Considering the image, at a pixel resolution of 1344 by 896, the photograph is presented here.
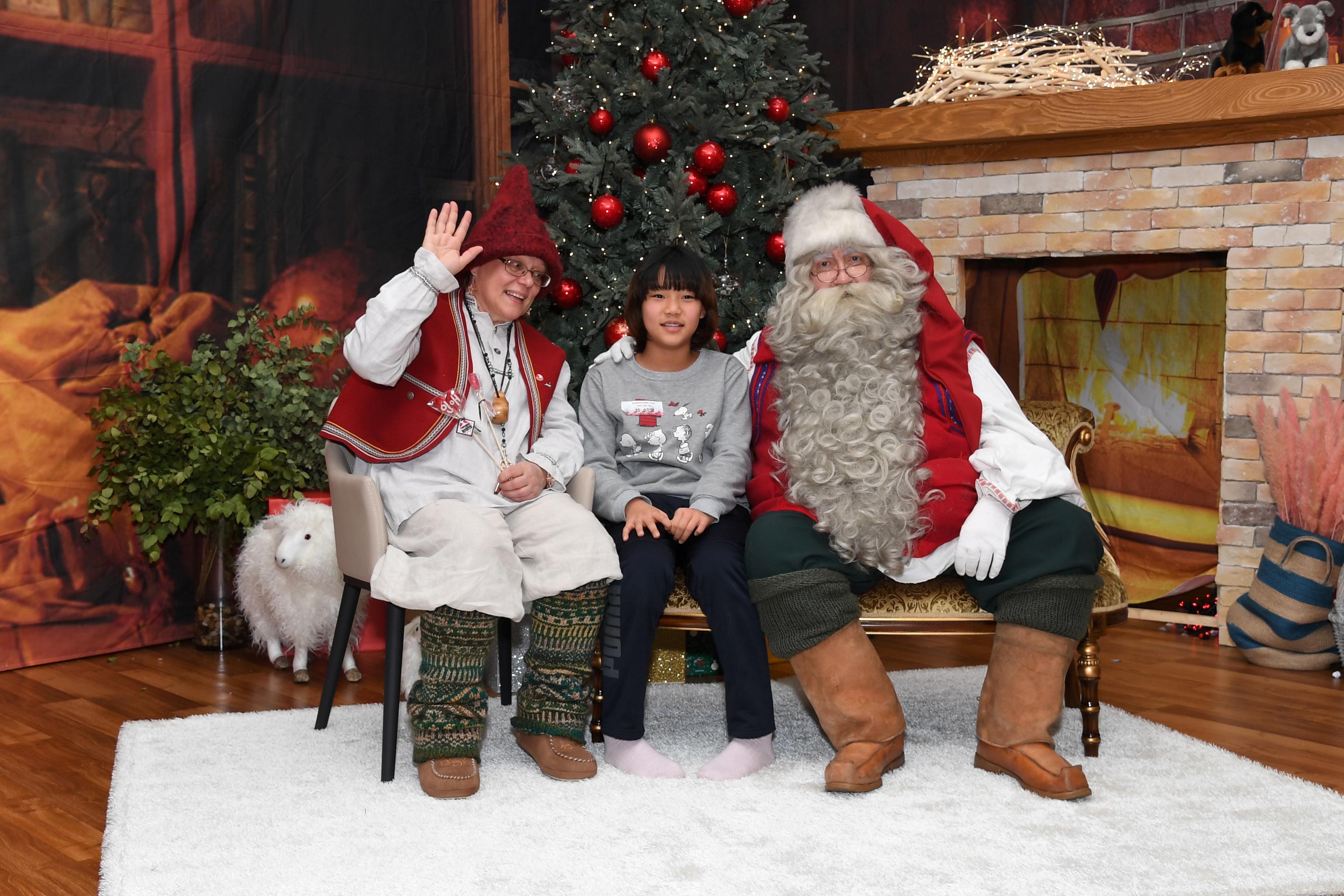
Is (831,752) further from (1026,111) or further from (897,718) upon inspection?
(1026,111)

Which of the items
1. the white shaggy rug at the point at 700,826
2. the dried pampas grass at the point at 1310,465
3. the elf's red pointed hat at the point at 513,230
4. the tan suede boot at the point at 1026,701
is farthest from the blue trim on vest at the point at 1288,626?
the elf's red pointed hat at the point at 513,230

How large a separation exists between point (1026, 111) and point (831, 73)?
4.04 ft

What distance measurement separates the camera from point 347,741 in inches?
114

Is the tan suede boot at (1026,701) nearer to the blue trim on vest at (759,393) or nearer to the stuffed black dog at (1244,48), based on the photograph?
the blue trim on vest at (759,393)

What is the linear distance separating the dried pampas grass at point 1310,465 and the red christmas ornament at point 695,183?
6.33 feet

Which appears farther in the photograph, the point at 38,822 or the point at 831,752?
the point at 831,752

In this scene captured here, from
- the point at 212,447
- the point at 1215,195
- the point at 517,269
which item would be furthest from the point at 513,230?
the point at 1215,195

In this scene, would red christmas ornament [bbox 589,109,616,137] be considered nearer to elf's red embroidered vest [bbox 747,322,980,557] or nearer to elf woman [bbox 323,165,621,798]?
elf woman [bbox 323,165,621,798]

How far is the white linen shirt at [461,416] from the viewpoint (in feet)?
8.54

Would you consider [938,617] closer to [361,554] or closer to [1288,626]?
[361,554]

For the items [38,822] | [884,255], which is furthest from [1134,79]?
A: [38,822]

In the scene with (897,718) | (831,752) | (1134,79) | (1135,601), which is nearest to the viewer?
(897,718)

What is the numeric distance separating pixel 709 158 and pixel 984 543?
5.89 feet

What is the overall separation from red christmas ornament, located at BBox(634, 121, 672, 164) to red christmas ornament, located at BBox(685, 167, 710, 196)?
10 centimetres
